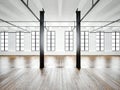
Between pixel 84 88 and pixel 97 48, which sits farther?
pixel 97 48

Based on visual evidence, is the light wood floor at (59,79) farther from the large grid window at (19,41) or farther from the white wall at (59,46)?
the large grid window at (19,41)

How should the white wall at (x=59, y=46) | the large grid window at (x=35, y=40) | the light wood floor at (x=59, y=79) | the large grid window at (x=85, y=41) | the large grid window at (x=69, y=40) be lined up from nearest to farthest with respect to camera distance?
the light wood floor at (x=59, y=79)
the white wall at (x=59, y=46)
the large grid window at (x=69, y=40)
the large grid window at (x=35, y=40)
the large grid window at (x=85, y=41)

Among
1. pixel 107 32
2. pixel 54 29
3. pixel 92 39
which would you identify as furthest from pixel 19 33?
pixel 107 32

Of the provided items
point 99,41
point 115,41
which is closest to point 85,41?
point 99,41

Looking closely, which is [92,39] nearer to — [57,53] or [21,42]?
[57,53]

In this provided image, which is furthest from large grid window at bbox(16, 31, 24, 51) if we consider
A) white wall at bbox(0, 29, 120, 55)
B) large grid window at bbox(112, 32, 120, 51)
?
large grid window at bbox(112, 32, 120, 51)

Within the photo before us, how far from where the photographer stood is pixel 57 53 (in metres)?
18.1

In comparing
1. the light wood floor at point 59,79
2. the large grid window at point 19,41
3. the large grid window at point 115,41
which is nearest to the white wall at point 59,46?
the large grid window at point 19,41

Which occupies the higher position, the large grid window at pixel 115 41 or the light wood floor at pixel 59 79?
the large grid window at pixel 115 41

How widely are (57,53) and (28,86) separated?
538 inches

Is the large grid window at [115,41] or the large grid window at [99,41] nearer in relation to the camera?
the large grid window at [99,41]

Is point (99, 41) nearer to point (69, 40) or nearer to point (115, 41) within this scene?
point (115, 41)

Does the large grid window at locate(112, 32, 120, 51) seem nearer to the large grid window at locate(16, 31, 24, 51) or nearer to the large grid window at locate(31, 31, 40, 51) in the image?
the large grid window at locate(31, 31, 40, 51)

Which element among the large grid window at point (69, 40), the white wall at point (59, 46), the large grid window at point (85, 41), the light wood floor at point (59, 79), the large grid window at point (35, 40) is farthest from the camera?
the large grid window at point (85, 41)
